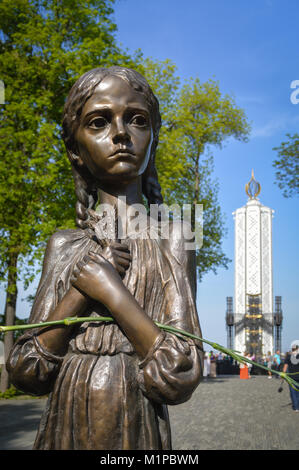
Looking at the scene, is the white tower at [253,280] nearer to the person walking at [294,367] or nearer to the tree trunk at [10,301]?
the person walking at [294,367]

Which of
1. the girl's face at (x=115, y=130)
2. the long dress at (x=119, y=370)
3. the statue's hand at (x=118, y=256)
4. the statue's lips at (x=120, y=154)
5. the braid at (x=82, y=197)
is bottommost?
the long dress at (x=119, y=370)

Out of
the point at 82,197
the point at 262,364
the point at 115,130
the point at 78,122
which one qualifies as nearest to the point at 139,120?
the point at 115,130

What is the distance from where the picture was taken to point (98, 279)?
2051mm

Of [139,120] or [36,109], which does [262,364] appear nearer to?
[36,109]

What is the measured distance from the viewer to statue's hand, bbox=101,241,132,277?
7.16 feet

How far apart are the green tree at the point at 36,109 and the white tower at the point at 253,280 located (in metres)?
26.1

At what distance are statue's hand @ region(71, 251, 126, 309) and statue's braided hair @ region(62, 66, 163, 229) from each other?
0.42m

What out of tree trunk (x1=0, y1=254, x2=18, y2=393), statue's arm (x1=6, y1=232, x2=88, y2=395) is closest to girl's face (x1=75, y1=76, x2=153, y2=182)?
statue's arm (x1=6, y1=232, x2=88, y2=395)

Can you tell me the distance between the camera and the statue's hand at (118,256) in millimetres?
2184

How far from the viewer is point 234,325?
3756cm

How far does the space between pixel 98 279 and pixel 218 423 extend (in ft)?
35.1

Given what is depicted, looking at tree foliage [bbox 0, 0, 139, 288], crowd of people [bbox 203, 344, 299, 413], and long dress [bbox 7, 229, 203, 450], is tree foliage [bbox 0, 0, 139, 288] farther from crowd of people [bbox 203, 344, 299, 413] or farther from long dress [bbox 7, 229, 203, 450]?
long dress [bbox 7, 229, 203, 450]

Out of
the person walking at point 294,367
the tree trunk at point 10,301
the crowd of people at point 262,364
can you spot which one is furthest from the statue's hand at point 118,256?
the tree trunk at point 10,301
